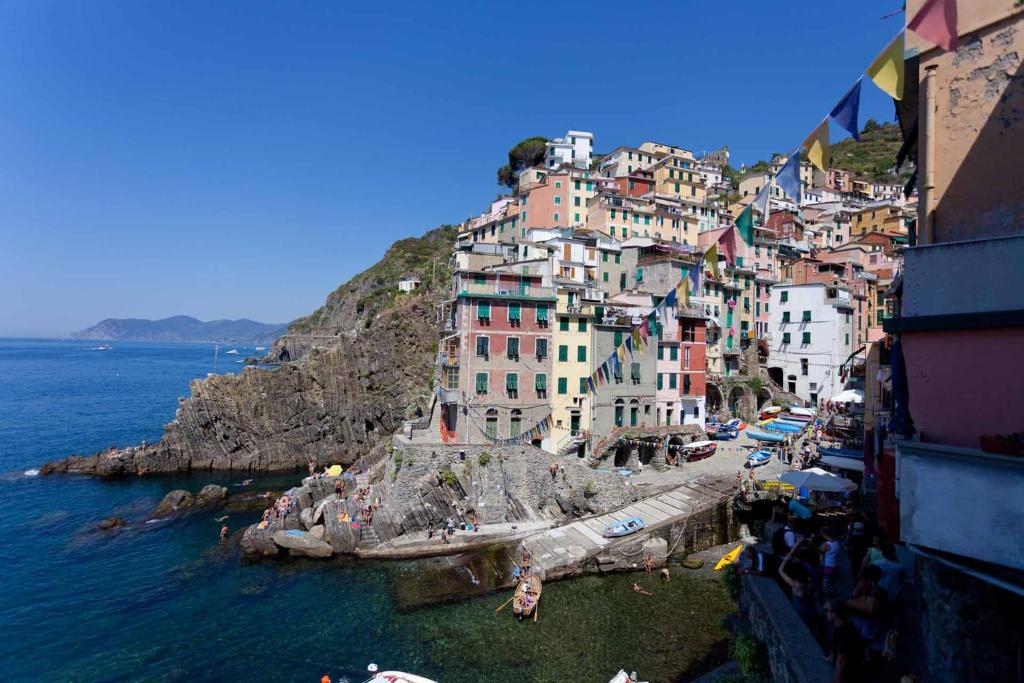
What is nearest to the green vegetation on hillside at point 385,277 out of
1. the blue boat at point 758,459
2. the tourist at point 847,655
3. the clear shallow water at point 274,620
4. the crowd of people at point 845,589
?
the clear shallow water at point 274,620

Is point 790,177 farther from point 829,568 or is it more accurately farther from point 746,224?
point 829,568

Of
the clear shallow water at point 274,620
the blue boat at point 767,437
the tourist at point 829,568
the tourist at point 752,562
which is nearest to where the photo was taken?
the tourist at point 829,568

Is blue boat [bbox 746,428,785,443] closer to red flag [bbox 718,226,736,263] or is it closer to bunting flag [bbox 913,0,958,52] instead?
red flag [bbox 718,226,736,263]

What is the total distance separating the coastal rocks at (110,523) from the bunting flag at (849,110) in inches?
1596

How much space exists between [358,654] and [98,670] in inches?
367

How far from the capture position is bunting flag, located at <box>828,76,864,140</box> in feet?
30.6

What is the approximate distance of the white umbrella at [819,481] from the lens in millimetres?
20656

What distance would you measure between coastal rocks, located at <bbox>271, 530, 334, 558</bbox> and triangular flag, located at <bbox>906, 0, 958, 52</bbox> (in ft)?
94.9

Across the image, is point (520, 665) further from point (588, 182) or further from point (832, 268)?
point (588, 182)

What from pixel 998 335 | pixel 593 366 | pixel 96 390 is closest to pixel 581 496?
pixel 593 366

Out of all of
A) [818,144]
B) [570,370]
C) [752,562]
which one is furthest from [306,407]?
[818,144]

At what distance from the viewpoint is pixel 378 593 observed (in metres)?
22.9

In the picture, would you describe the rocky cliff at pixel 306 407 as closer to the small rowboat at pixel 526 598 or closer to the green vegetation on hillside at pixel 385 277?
the green vegetation on hillside at pixel 385 277

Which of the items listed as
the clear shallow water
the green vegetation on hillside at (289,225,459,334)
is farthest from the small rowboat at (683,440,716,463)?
the green vegetation on hillside at (289,225,459,334)
